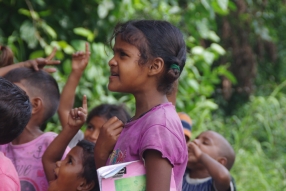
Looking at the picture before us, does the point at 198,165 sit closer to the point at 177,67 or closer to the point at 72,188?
the point at 72,188

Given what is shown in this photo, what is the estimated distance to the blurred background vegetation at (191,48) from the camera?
489 cm

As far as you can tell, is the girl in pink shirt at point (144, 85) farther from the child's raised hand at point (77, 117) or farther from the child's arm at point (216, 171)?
the child's arm at point (216, 171)

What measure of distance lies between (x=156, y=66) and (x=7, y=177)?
752 mm

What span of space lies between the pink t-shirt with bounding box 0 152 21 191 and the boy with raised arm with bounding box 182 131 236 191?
1301mm

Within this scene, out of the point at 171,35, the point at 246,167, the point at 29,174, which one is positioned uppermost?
the point at 171,35

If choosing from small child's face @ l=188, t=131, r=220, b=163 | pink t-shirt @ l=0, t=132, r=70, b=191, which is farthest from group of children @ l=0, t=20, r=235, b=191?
small child's face @ l=188, t=131, r=220, b=163

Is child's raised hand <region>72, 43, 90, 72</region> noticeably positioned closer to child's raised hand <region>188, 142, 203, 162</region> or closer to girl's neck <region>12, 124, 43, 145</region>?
girl's neck <region>12, 124, 43, 145</region>

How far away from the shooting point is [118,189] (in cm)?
225

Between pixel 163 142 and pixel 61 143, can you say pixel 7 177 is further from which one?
pixel 163 142

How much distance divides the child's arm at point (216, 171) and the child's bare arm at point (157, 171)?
1.19 meters

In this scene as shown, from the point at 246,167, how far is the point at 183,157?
12.6 ft

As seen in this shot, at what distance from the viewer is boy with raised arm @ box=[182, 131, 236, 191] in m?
3.36


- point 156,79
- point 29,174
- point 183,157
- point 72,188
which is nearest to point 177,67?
point 156,79

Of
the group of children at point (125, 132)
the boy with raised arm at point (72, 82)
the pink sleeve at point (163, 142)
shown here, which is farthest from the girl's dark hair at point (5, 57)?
the pink sleeve at point (163, 142)
